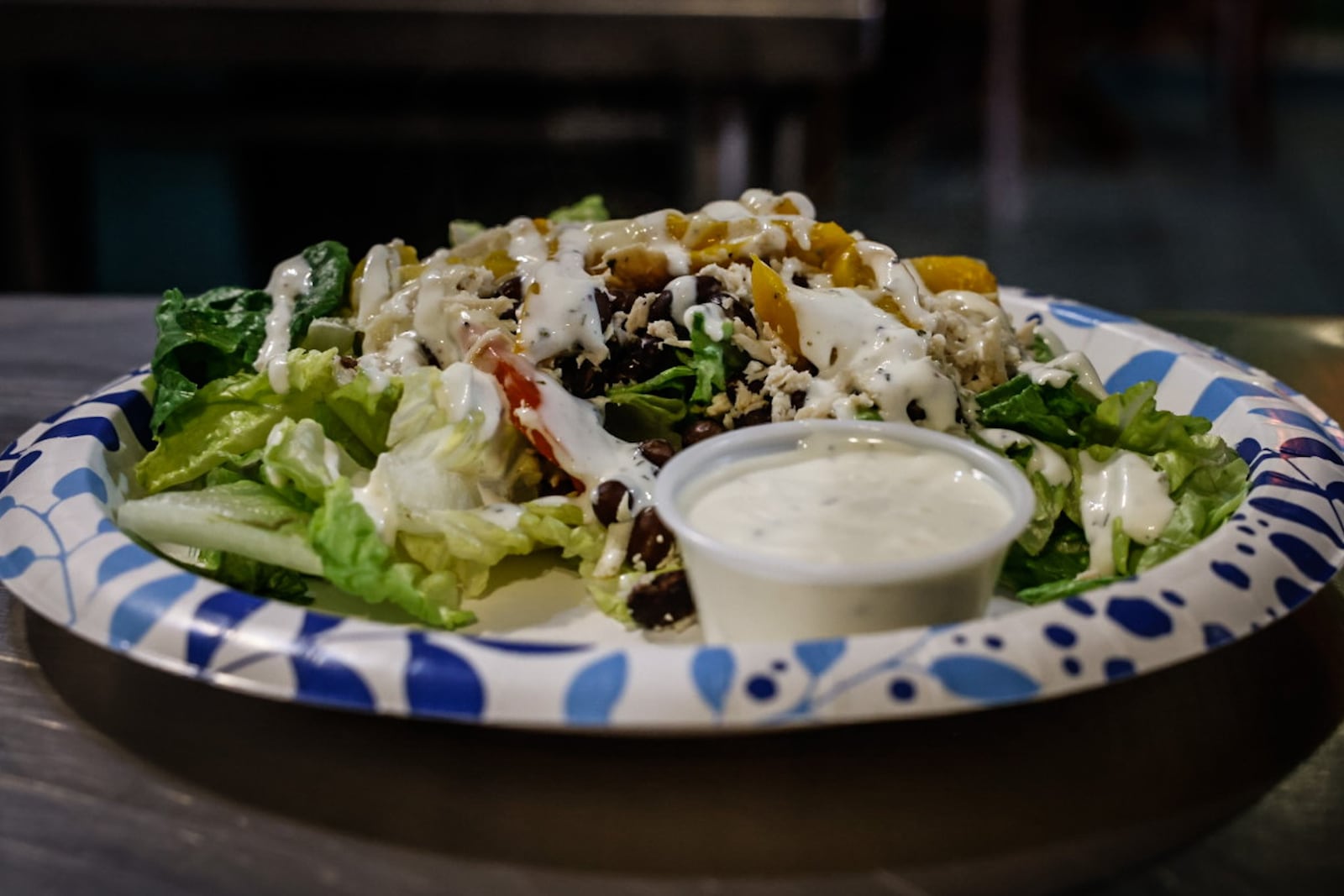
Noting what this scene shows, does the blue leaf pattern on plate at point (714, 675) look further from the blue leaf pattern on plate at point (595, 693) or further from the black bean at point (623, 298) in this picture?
the black bean at point (623, 298)

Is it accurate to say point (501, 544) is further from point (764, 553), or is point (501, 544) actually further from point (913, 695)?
point (913, 695)

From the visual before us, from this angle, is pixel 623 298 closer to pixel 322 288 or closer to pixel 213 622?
pixel 322 288

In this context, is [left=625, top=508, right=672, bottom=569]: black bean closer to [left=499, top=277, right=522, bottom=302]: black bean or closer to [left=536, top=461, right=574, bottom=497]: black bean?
[left=536, top=461, right=574, bottom=497]: black bean

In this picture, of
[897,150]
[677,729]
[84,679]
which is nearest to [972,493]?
[677,729]

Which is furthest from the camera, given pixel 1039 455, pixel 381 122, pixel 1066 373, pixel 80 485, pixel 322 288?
pixel 381 122

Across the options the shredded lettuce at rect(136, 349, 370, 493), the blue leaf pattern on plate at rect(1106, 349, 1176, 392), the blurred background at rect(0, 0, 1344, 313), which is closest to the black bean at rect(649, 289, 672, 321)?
the shredded lettuce at rect(136, 349, 370, 493)

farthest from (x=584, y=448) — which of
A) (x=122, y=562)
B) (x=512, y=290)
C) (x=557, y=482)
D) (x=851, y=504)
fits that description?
(x=122, y=562)
